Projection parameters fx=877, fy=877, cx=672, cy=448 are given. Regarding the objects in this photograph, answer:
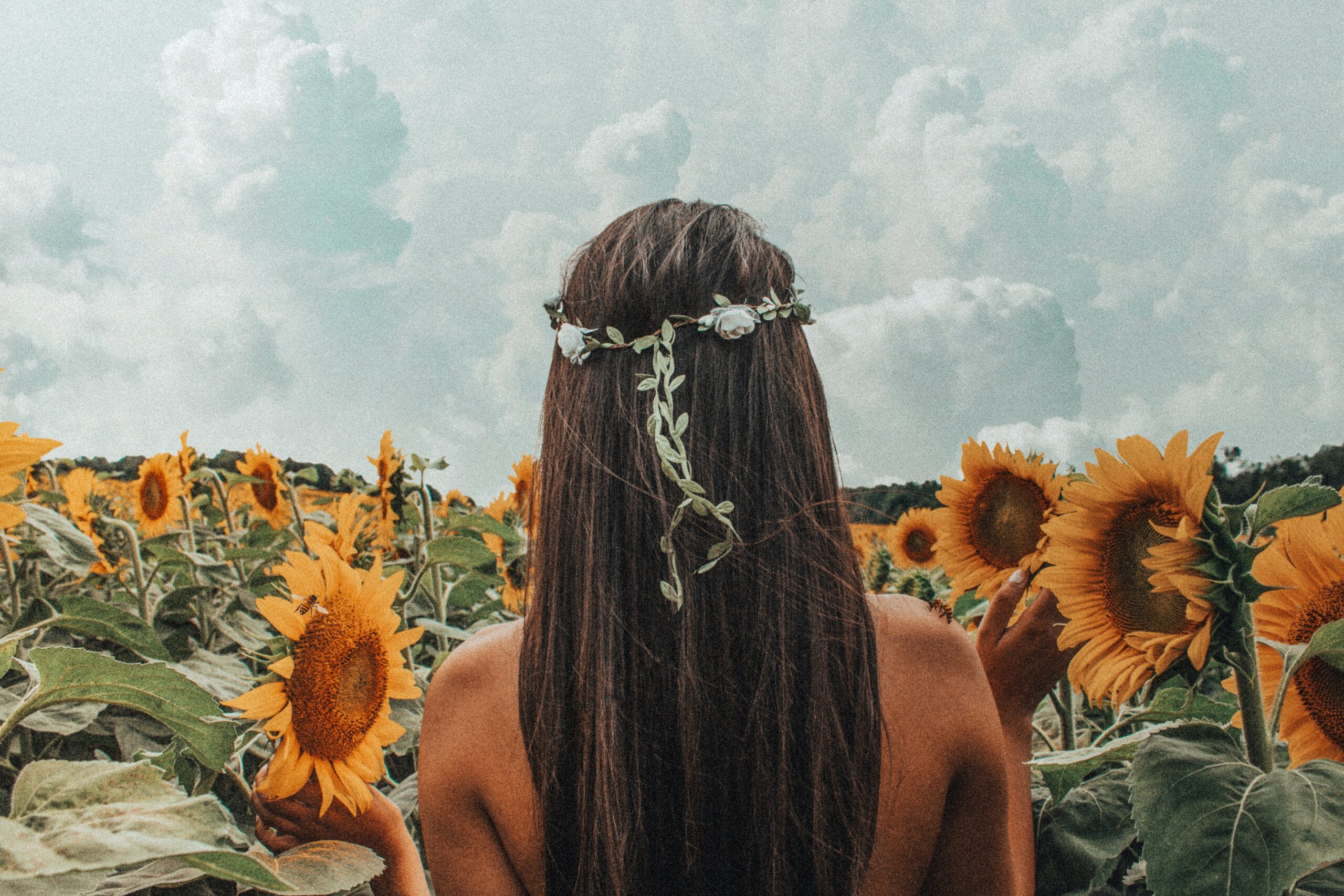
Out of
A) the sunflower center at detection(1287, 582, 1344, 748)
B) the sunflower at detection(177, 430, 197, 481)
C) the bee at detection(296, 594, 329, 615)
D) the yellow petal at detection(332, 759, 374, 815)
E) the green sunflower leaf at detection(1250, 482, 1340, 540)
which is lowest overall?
the yellow petal at detection(332, 759, 374, 815)

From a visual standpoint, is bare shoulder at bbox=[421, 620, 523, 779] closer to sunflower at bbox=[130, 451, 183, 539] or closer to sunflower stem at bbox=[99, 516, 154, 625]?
sunflower stem at bbox=[99, 516, 154, 625]

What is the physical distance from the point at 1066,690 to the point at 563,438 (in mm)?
1159

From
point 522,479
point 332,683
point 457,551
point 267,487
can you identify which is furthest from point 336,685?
point 267,487

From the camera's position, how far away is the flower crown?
3.95ft

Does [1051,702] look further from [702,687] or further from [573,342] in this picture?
[573,342]

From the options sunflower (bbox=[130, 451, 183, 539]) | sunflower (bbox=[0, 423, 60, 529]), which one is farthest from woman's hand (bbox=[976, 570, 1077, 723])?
sunflower (bbox=[130, 451, 183, 539])

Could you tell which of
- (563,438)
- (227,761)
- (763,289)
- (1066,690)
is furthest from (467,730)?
(1066,690)

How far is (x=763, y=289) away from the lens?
137 cm

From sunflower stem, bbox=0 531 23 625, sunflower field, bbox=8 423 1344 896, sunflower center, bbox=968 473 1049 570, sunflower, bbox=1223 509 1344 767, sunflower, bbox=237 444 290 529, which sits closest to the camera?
sunflower field, bbox=8 423 1344 896

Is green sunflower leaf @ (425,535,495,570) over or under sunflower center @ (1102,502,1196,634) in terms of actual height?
over

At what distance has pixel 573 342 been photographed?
1.39m

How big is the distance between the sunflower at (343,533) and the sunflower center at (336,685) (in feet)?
1.03

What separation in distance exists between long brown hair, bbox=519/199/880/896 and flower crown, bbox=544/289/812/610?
22 millimetres

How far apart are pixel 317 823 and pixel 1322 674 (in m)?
1.43
